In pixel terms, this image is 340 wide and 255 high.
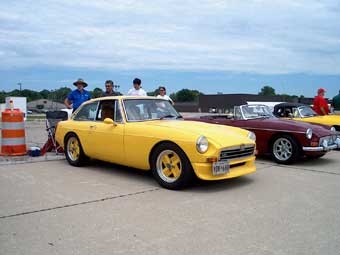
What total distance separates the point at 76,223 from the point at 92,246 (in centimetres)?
67

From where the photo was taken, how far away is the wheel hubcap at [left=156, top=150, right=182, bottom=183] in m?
5.38

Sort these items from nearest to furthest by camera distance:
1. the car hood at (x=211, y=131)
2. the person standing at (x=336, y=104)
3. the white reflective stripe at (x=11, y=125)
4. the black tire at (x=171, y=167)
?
the black tire at (x=171, y=167) < the car hood at (x=211, y=131) < the white reflective stripe at (x=11, y=125) < the person standing at (x=336, y=104)

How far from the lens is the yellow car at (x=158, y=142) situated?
517 cm

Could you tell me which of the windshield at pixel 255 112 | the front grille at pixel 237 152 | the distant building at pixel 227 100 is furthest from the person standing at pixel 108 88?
the distant building at pixel 227 100

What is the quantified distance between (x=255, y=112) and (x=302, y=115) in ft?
7.63

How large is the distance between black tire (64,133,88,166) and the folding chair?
121 centimetres

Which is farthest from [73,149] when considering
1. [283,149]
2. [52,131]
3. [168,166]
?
[283,149]

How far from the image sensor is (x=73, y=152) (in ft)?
24.4

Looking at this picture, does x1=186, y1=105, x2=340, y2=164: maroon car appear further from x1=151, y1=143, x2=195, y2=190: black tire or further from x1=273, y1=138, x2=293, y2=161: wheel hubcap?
x1=151, y1=143, x2=195, y2=190: black tire

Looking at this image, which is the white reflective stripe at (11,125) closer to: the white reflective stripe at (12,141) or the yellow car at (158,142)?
the white reflective stripe at (12,141)

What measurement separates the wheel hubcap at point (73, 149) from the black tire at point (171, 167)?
2294mm

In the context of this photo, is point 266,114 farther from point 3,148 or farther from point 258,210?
point 3,148

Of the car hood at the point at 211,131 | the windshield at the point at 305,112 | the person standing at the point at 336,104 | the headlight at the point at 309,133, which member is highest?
the person standing at the point at 336,104

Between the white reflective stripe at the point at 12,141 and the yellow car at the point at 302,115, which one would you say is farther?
the yellow car at the point at 302,115
